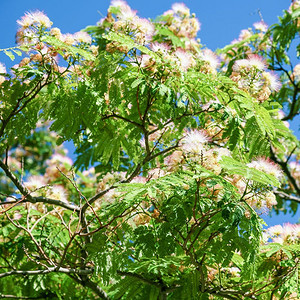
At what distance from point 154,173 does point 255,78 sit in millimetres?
1147

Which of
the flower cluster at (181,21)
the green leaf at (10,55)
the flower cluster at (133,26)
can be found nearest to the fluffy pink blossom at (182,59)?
the flower cluster at (133,26)

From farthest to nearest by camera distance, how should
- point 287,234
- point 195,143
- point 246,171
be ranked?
point 287,234
point 195,143
point 246,171

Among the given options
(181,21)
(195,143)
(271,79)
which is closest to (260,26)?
(181,21)

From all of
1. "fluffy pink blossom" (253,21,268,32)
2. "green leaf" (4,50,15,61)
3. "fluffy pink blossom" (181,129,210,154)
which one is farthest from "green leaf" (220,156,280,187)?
"fluffy pink blossom" (253,21,268,32)

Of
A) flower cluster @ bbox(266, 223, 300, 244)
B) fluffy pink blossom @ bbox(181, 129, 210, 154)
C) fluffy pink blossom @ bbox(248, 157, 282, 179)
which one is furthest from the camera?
flower cluster @ bbox(266, 223, 300, 244)

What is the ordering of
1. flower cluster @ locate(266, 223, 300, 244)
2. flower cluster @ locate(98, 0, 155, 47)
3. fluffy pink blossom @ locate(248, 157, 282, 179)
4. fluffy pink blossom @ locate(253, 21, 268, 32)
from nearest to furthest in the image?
fluffy pink blossom @ locate(248, 157, 282, 179) → flower cluster @ locate(98, 0, 155, 47) → flower cluster @ locate(266, 223, 300, 244) → fluffy pink blossom @ locate(253, 21, 268, 32)

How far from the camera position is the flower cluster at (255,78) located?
12.2 feet

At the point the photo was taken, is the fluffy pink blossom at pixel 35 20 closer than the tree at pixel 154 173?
No

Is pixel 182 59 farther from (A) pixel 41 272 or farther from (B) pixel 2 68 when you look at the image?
(A) pixel 41 272

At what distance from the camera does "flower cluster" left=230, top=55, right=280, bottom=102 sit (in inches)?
146

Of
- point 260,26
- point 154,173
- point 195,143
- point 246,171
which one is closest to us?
point 246,171

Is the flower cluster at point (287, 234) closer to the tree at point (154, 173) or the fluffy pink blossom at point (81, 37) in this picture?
the tree at point (154, 173)

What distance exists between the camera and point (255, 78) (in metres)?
3.73

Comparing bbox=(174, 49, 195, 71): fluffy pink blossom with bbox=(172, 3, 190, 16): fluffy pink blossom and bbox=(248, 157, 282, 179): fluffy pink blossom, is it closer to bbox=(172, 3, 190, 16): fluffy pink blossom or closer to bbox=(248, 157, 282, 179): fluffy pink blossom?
bbox=(248, 157, 282, 179): fluffy pink blossom
